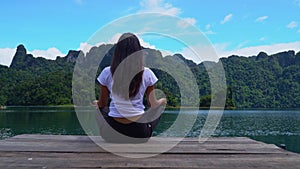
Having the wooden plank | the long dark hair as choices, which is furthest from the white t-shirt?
the wooden plank

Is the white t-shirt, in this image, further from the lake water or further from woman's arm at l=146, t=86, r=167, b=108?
the lake water

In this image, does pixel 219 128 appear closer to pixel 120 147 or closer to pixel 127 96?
pixel 127 96

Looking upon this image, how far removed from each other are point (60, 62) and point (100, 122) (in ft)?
355

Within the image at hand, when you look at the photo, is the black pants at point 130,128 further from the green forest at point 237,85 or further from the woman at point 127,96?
the green forest at point 237,85

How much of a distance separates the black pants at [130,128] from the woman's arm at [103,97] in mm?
126

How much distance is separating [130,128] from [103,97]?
45cm

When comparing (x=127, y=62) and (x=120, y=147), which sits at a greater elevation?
(x=127, y=62)

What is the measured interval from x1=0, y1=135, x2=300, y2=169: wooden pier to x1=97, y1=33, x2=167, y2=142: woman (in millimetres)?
317

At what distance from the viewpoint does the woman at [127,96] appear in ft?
10.9

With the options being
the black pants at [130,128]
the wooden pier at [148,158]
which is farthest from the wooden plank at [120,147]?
the black pants at [130,128]

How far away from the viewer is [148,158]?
2.64 meters

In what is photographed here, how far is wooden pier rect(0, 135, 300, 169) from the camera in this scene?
2.38 m

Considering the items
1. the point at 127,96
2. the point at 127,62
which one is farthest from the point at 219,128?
the point at 127,62

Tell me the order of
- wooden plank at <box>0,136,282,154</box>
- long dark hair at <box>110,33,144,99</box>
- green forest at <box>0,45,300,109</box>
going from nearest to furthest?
wooden plank at <box>0,136,282,154</box> < long dark hair at <box>110,33,144,99</box> < green forest at <box>0,45,300,109</box>
